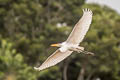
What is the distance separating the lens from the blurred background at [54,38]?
32.4m

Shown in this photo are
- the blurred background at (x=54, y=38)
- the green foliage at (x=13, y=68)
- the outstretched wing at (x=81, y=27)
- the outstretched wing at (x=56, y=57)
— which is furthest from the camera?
the blurred background at (x=54, y=38)

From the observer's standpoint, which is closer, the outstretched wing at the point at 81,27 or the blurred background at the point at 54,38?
the outstretched wing at the point at 81,27

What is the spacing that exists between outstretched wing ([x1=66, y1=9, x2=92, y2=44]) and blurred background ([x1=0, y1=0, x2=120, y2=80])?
1659cm

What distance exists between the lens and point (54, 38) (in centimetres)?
3372

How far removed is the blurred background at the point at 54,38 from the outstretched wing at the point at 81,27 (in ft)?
54.4

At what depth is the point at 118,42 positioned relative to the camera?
35156 millimetres

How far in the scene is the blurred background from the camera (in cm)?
3241

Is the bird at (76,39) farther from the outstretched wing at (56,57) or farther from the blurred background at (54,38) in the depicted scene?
the blurred background at (54,38)

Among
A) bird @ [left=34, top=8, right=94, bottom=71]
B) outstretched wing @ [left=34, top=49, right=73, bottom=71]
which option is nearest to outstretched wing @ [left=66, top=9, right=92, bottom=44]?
bird @ [left=34, top=8, right=94, bottom=71]

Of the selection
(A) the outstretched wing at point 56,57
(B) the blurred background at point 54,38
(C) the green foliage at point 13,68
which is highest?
(A) the outstretched wing at point 56,57

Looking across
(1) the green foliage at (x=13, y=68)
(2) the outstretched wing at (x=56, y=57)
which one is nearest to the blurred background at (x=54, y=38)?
(1) the green foliage at (x=13, y=68)

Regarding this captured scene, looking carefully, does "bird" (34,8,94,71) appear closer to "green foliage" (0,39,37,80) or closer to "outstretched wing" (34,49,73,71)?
"outstretched wing" (34,49,73,71)

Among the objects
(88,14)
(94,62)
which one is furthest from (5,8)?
(88,14)

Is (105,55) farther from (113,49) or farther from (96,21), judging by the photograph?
(96,21)
